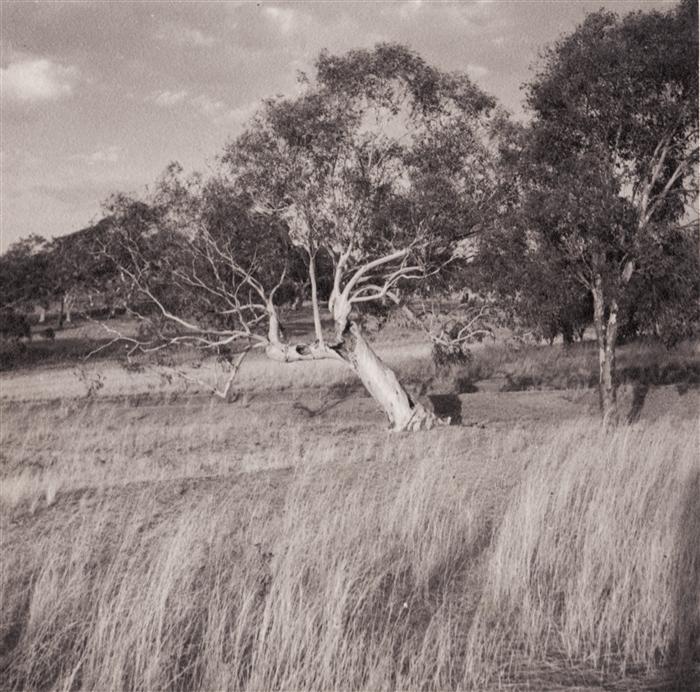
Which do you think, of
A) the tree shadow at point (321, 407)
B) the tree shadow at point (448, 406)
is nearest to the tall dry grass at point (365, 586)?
the tree shadow at point (448, 406)

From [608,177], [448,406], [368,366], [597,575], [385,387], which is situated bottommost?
[448,406]

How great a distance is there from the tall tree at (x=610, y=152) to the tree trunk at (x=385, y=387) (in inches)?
136

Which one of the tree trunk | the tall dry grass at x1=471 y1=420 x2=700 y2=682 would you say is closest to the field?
the tall dry grass at x1=471 y1=420 x2=700 y2=682

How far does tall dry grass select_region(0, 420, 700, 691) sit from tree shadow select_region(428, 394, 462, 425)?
8.81 meters

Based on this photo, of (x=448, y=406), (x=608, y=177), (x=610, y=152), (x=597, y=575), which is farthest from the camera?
(x=448, y=406)

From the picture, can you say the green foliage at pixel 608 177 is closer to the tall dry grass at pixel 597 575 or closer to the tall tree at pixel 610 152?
the tall tree at pixel 610 152

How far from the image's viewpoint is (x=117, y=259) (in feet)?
57.9

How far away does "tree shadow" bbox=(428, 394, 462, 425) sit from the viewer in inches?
673

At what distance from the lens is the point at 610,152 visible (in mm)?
14836

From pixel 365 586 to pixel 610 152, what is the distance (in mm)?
12144

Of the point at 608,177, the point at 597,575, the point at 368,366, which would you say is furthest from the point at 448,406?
the point at 597,575

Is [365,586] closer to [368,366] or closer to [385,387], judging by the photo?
[385,387]

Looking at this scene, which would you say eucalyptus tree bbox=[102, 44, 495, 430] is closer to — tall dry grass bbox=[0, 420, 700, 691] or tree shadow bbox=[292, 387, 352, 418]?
tree shadow bbox=[292, 387, 352, 418]

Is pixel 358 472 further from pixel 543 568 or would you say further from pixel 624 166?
pixel 624 166
